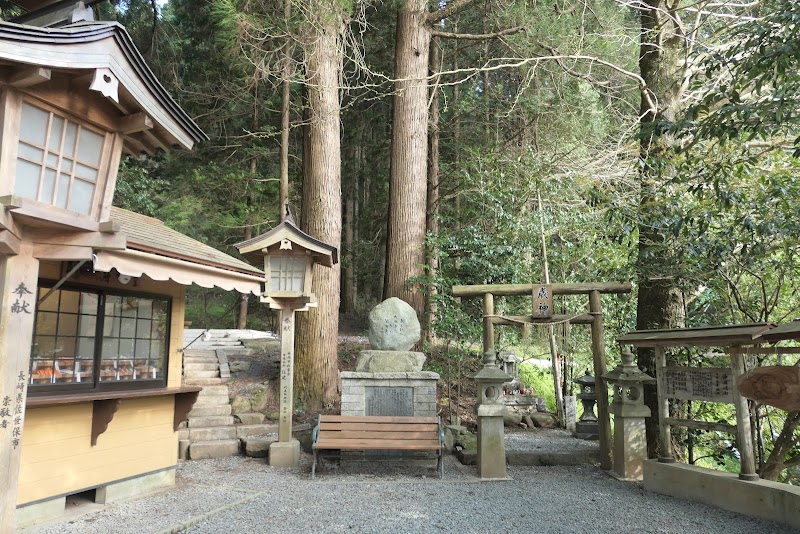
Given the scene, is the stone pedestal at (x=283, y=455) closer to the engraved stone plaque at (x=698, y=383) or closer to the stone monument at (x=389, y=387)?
the stone monument at (x=389, y=387)

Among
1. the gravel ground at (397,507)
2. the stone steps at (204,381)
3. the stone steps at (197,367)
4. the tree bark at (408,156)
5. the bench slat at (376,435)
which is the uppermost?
the tree bark at (408,156)

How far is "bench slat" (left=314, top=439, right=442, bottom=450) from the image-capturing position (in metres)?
6.55

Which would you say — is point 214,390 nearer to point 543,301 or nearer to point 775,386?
point 543,301

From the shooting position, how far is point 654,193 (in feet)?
21.6

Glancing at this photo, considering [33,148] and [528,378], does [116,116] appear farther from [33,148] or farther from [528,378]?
[528,378]

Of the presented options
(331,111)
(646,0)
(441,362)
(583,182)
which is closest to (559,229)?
(583,182)

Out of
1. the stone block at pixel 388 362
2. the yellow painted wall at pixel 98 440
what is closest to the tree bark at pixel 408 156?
the stone block at pixel 388 362

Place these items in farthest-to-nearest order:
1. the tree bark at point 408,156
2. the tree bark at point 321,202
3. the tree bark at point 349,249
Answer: the tree bark at point 349,249 → the tree bark at point 408,156 → the tree bark at point 321,202

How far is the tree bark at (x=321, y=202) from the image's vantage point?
31.4 ft

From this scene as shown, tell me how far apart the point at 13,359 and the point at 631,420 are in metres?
6.53

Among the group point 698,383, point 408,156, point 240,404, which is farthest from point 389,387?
point 408,156

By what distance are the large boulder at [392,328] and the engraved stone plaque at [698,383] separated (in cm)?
358

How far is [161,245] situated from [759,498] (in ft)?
20.6

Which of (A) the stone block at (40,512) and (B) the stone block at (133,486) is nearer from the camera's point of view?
(A) the stone block at (40,512)
